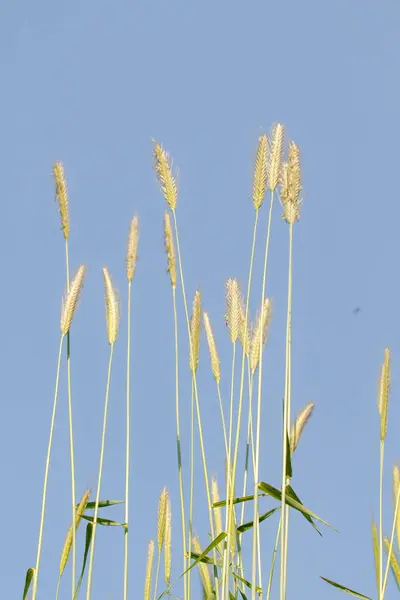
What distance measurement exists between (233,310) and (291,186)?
37 cm

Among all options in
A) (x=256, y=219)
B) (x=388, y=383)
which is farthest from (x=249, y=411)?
(x=256, y=219)

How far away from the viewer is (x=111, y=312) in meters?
2.49

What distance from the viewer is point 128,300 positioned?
2.55 metres

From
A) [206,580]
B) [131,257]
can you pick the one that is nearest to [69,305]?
[131,257]

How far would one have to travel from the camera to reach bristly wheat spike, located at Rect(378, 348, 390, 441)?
2.20m

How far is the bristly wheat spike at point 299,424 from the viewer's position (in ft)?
7.36

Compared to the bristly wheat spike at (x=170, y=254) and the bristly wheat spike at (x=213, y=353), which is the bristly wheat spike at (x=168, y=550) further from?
the bristly wheat spike at (x=170, y=254)

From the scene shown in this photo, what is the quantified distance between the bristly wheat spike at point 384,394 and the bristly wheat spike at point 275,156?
56 cm

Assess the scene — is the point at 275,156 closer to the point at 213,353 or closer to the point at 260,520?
the point at 213,353

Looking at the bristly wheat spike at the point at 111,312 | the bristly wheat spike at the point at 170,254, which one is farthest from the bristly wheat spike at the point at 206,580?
the bristly wheat spike at the point at 170,254

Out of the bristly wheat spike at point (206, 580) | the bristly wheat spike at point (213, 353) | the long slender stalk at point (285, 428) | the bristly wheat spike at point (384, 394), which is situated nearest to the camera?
the long slender stalk at point (285, 428)

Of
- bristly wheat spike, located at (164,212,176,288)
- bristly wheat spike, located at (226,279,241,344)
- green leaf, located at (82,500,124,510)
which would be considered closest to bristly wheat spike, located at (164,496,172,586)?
green leaf, located at (82,500,124,510)

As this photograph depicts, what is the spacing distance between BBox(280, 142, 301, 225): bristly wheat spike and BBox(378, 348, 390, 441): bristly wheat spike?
1.49ft

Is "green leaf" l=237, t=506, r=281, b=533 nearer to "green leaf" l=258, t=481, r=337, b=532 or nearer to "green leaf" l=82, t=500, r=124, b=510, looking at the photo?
"green leaf" l=258, t=481, r=337, b=532
